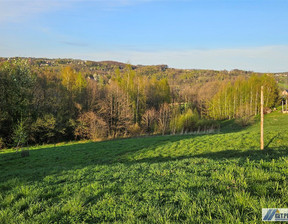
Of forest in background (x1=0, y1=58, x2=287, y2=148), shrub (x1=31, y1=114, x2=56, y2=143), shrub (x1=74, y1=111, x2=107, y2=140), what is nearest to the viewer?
forest in background (x1=0, y1=58, x2=287, y2=148)

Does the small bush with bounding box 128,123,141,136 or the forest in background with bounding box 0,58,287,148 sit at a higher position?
the forest in background with bounding box 0,58,287,148

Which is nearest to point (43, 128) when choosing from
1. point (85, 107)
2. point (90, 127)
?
point (90, 127)

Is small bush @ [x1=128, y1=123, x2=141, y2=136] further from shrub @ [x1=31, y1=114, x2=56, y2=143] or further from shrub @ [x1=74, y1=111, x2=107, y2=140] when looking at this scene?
shrub @ [x1=31, y1=114, x2=56, y2=143]

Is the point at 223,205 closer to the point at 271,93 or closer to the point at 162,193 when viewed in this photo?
the point at 162,193

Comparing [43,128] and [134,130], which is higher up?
[43,128]

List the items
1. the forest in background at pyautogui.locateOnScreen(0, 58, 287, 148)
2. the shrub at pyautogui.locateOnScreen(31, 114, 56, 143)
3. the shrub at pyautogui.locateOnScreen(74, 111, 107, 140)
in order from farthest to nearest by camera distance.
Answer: the shrub at pyautogui.locateOnScreen(74, 111, 107, 140)
the shrub at pyautogui.locateOnScreen(31, 114, 56, 143)
the forest in background at pyautogui.locateOnScreen(0, 58, 287, 148)

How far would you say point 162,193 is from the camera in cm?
471

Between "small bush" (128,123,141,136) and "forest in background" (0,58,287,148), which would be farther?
"small bush" (128,123,141,136)

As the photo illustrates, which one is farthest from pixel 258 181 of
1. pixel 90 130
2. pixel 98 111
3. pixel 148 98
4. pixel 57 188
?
pixel 148 98

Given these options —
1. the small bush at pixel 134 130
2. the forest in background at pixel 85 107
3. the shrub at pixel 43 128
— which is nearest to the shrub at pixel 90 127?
the forest in background at pixel 85 107

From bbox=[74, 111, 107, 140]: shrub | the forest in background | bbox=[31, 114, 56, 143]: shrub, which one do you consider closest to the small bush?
the forest in background

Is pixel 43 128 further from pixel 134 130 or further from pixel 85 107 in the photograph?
pixel 134 130

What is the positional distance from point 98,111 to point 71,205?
38.9 m

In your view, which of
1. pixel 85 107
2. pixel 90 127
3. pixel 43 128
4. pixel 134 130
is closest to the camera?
pixel 43 128
